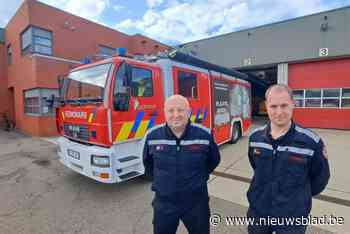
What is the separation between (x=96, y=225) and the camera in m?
2.63

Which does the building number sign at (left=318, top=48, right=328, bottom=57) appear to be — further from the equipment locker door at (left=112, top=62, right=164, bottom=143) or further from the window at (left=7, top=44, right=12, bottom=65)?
the window at (left=7, top=44, right=12, bottom=65)

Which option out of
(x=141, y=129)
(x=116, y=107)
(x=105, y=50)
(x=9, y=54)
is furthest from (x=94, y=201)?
(x=9, y=54)

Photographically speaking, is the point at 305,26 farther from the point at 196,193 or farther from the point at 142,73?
the point at 196,193

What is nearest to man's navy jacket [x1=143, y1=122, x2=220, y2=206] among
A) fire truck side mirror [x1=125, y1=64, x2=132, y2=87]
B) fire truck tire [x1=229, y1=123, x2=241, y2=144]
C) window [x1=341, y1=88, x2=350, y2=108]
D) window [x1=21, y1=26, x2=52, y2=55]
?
fire truck side mirror [x1=125, y1=64, x2=132, y2=87]

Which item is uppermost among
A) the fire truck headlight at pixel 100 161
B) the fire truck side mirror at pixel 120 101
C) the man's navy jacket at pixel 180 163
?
the fire truck side mirror at pixel 120 101

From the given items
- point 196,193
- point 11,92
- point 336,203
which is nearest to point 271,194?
point 196,193

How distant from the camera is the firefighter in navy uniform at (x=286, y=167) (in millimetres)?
1458

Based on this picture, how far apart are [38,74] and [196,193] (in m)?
10.4

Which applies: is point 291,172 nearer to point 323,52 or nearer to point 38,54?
point 38,54

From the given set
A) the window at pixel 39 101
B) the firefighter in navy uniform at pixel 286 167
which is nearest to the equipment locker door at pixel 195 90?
the firefighter in navy uniform at pixel 286 167

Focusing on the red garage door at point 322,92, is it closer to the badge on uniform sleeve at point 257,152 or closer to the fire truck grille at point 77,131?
the badge on uniform sleeve at point 257,152

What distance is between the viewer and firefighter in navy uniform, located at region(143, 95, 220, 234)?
1738 mm

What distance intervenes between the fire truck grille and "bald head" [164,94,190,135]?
86.4 inches

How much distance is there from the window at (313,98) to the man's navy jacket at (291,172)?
1175 centimetres
